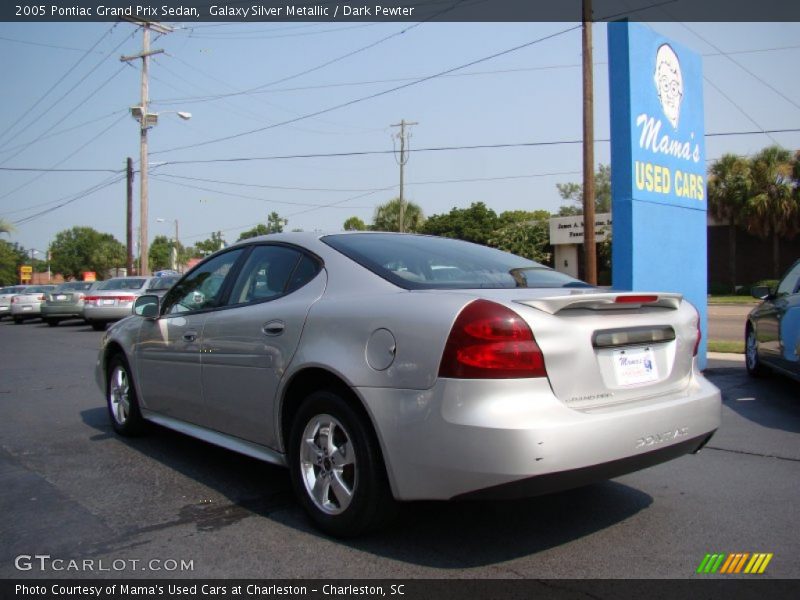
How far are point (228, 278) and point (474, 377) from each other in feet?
7.13

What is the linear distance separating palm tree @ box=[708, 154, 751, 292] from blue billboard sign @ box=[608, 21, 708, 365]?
91.0 feet

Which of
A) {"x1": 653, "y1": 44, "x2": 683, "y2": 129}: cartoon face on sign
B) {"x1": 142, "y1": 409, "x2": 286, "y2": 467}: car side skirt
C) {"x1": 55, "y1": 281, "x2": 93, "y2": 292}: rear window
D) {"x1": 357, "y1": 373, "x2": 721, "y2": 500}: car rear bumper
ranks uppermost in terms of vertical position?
{"x1": 653, "y1": 44, "x2": 683, "y2": 129}: cartoon face on sign

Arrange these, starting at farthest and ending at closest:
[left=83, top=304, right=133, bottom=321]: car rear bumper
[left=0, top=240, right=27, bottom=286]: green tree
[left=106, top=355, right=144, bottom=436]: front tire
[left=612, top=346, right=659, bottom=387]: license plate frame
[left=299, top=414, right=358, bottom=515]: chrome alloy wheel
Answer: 1. [left=0, top=240, right=27, bottom=286]: green tree
2. [left=83, top=304, right=133, bottom=321]: car rear bumper
3. [left=106, top=355, right=144, bottom=436]: front tire
4. [left=299, top=414, right=358, bottom=515]: chrome alloy wheel
5. [left=612, top=346, right=659, bottom=387]: license plate frame

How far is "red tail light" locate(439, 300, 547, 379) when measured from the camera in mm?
2770

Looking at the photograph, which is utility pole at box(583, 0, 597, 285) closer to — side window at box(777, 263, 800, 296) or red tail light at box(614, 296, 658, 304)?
side window at box(777, 263, 800, 296)

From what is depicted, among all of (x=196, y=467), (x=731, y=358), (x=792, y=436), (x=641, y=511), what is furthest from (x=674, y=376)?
(x=731, y=358)

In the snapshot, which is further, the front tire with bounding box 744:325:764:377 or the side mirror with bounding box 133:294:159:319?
the front tire with bounding box 744:325:764:377

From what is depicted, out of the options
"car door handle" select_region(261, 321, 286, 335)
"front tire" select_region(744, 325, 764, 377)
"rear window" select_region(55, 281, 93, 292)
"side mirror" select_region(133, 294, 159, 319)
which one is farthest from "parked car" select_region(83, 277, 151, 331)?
"car door handle" select_region(261, 321, 286, 335)

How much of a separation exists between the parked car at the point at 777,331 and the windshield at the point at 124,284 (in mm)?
16179

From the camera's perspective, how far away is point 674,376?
3.40 meters

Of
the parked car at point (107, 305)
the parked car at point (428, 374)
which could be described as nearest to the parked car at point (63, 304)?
the parked car at point (107, 305)

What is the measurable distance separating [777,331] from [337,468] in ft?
17.8

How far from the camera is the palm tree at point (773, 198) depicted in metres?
33.5

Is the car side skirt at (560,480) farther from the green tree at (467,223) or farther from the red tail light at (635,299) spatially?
the green tree at (467,223)
